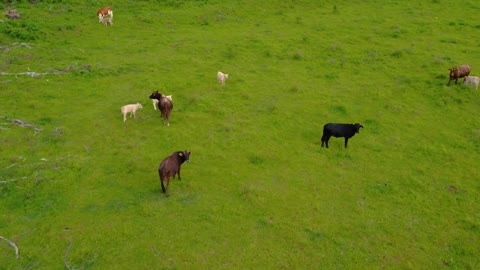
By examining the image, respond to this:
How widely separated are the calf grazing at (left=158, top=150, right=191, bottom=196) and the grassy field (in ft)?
1.93

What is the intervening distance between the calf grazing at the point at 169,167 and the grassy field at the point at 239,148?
1.93 feet

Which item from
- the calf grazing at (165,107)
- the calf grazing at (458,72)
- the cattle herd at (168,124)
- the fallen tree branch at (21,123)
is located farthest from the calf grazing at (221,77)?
the calf grazing at (458,72)

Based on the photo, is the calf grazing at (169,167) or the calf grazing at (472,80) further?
the calf grazing at (472,80)

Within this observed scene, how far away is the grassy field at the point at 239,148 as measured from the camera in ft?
38.9

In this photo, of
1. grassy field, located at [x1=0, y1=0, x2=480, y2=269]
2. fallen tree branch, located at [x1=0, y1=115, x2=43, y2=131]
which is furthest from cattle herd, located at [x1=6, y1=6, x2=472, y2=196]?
fallen tree branch, located at [x1=0, y1=115, x2=43, y2=131]

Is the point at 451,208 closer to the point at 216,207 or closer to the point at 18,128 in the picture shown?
the point at 216,207

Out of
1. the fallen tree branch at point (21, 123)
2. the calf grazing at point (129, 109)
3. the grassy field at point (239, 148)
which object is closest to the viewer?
the grassy field at point (239, 148)

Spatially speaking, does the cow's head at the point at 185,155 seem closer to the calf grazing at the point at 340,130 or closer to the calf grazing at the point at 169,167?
the calf grazing at the point at 169,167

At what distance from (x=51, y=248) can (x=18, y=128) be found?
329 inches

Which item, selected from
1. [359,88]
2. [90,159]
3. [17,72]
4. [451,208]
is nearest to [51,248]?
[90,159]

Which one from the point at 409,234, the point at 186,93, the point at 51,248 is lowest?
the point at 51,248

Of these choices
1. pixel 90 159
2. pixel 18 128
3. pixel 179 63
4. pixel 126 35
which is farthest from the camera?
pixel 126 35

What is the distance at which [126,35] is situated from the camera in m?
29.4

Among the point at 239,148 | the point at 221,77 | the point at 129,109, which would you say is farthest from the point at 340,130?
the point at 129,109
